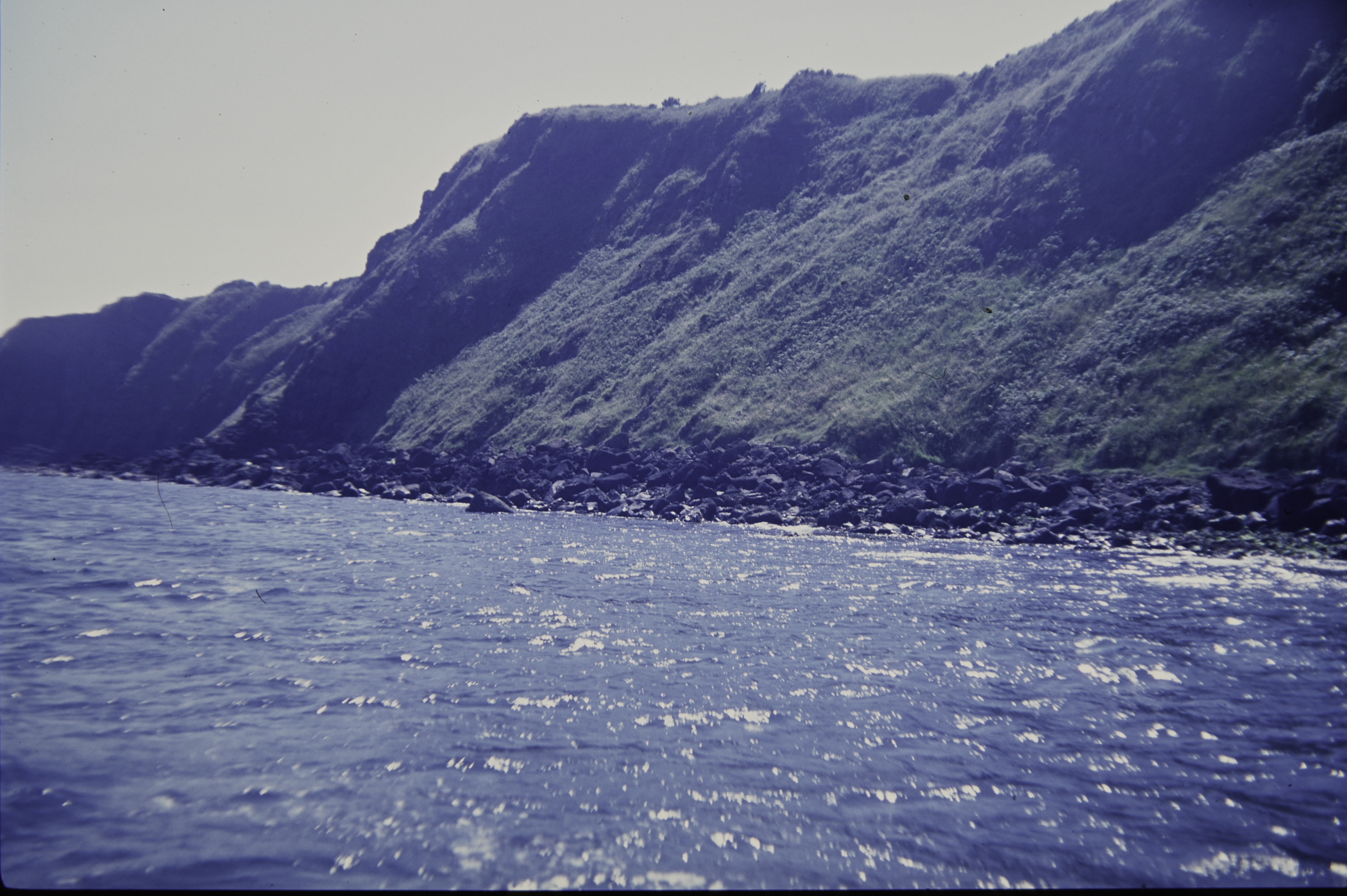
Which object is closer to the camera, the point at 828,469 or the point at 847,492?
the point at 847,492

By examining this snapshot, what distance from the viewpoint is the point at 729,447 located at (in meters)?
49.7

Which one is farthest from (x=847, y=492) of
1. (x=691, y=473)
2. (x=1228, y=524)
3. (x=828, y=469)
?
(x=1228, y=524)

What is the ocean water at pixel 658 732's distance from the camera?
680 cm

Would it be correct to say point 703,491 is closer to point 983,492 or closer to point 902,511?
point 902,511

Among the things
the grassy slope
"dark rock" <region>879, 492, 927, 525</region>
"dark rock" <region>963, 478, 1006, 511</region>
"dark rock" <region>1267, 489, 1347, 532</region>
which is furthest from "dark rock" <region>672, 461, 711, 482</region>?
"dark rock" <region>1267, 489, 1347, 532</region>

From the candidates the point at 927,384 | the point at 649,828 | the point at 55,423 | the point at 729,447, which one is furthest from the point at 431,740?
the point at 55,423

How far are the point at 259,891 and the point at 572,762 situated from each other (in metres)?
3.42

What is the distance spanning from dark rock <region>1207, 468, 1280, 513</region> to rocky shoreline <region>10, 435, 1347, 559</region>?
0.05 m

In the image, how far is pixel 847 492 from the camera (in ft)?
131

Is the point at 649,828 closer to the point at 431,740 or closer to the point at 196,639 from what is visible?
the point at 431,740

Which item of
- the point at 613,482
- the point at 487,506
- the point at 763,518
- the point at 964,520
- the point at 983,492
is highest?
the point at 983,492

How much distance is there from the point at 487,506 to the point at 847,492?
19.0 meters

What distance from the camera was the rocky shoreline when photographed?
28312 mm

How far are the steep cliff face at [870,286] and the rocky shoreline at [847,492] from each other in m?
4.83
